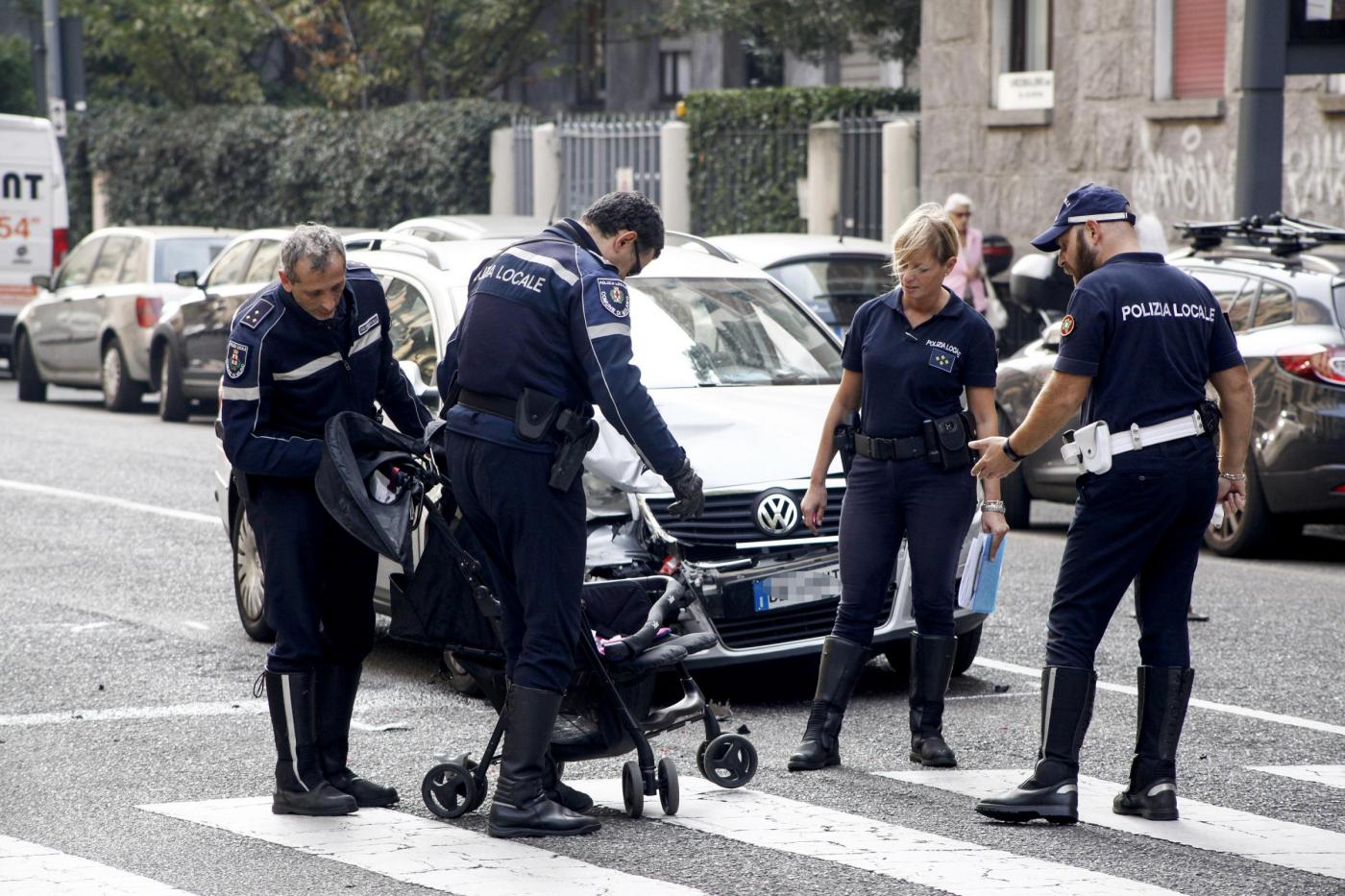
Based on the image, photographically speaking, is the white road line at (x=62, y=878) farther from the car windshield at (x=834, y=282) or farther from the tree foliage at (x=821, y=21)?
the tree foliage at (x=821, y=21)

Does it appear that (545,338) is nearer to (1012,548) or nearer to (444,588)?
(444,588)

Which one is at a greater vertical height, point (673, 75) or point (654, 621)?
point (673, 75)

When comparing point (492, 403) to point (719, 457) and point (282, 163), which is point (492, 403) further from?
point (282, 163)

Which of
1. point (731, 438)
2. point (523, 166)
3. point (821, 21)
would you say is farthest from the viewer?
point (523, 166)

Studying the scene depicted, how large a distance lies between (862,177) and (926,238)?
16.4 meters

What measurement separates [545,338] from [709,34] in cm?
3076

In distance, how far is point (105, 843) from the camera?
590cm

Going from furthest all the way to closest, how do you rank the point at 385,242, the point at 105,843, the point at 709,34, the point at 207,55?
the point at 709,34, the point at 207,55, the point at 385,242, the point at 105,843

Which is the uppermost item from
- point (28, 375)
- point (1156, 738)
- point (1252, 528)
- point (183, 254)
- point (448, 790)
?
point (183, 254)

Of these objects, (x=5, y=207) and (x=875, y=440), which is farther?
(x=5, y=207)

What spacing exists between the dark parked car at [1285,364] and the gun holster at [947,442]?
14.5 ft

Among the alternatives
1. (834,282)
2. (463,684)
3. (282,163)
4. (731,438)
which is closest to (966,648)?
(731,438)

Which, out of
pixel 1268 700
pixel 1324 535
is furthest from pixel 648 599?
pixel 1324 535

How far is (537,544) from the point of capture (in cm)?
592
